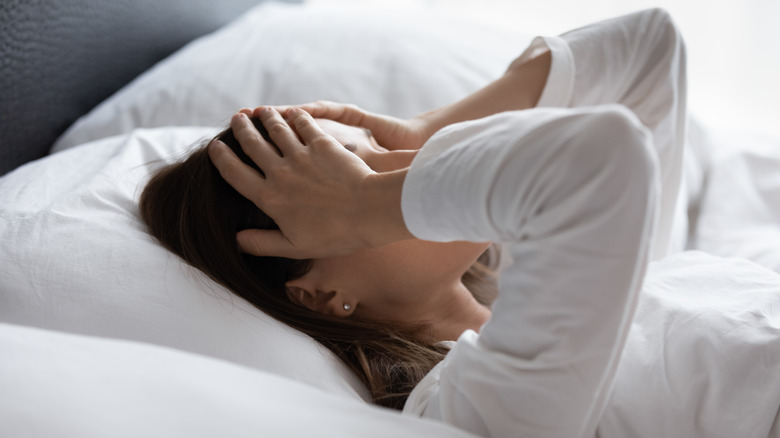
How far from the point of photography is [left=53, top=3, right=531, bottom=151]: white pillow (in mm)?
1105

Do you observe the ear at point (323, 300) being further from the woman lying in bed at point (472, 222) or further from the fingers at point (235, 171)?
the fingers at point (235, 171)

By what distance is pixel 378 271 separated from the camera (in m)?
0.75

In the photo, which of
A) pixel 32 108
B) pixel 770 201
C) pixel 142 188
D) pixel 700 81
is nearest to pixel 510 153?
pixel 142 188

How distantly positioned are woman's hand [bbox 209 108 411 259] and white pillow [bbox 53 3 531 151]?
337mm

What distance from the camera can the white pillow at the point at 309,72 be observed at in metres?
1.11

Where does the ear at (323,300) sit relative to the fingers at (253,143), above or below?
below

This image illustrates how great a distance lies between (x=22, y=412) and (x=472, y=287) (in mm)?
714

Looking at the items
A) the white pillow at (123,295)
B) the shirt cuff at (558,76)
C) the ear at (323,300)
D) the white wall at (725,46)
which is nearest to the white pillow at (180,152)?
the white pillow at (123,295)

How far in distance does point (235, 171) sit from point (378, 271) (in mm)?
198

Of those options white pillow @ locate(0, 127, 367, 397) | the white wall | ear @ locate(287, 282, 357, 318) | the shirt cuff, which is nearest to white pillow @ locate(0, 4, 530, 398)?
white pillow @ locate(0, 127, 367, 397)

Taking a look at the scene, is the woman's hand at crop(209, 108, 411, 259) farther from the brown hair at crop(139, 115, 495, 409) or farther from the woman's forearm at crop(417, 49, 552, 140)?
the woman's forearm at crop(417, 49, 552, 140)

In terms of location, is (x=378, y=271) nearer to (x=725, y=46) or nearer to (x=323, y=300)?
(x=323, y=300)

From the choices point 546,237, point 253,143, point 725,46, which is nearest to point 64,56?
point 253,143

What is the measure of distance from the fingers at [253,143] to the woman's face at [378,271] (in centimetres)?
9
